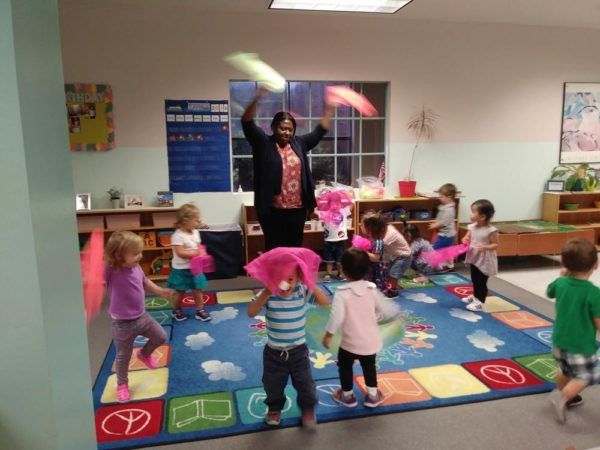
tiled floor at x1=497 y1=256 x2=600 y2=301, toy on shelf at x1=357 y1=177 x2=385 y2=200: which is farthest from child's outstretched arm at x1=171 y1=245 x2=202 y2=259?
tiled floor at x1=497 y1=256 x2=600 y2=301

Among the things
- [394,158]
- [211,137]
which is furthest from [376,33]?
[211,137]

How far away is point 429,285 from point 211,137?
3137 mm

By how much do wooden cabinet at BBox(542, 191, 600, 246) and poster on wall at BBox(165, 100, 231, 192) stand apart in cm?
462

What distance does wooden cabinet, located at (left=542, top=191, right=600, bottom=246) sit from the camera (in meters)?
6.61

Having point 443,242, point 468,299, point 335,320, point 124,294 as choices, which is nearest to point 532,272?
point 443,242

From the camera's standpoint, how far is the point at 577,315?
2.50 metres

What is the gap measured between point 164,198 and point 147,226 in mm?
393

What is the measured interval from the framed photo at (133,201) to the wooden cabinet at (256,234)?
125 cm

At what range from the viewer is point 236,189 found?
6.10m

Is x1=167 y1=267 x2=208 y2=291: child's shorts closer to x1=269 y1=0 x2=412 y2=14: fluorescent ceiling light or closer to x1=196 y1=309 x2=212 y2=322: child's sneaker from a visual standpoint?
x1=196 y1=309 x2=212 y2=322: child's sneaker

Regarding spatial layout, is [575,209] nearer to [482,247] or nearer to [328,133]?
[482,247]

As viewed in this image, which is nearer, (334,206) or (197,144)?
(334,206)

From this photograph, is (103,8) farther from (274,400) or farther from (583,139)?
(583,139)

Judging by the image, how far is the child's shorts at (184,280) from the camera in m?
4.10
